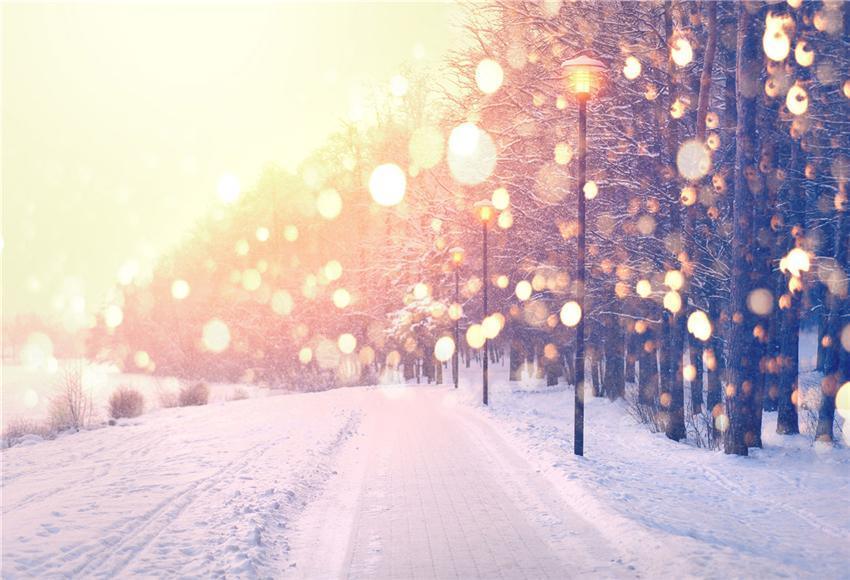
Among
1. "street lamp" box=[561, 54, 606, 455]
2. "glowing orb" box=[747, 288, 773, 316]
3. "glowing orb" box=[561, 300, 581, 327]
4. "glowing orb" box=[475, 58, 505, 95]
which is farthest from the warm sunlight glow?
"glowing orb" box=[747, 288, 773, 316]

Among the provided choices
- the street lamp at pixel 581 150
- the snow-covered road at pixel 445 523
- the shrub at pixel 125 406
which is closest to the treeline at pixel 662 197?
the street lamp at pixel 581 150

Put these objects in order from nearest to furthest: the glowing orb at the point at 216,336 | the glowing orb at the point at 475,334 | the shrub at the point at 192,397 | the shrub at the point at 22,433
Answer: the shrub at the point at 22,433 → the shrub at the point at 192,397 → the glowing orb at the point at 475,334 → the glowing orb at the point at 216,336

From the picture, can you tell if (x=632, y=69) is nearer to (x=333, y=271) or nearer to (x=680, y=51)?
(x=680, y=51)

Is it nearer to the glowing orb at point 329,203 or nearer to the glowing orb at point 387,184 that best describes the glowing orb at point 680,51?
the glowing orb at point 387,184

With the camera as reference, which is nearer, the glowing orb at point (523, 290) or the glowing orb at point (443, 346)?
the glowing orb at point (523, 290)

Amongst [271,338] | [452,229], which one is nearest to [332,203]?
[271,338]

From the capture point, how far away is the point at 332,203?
153 ft

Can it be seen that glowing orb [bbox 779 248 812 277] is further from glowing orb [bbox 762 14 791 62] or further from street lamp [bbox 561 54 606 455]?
glowing orb [bbox 762 14 791 62]

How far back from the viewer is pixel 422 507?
866 centimetres

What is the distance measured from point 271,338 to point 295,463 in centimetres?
4053

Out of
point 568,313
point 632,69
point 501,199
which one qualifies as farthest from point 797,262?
point 501,199

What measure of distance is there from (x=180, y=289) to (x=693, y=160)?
59.0 metres

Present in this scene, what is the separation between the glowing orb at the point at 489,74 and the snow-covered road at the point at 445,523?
11.0m

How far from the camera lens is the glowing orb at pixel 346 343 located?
1810 inches
